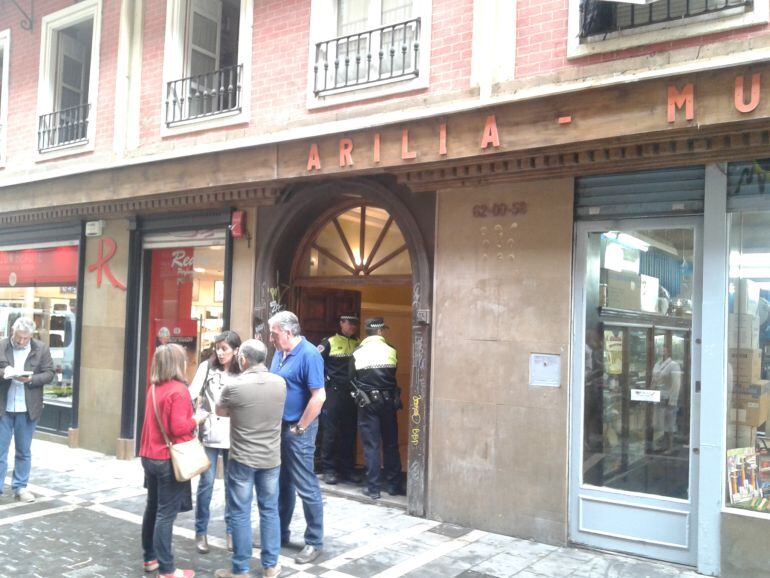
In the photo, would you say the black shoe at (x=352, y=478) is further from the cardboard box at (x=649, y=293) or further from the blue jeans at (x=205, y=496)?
the cardboard box at (x=649, y=293)

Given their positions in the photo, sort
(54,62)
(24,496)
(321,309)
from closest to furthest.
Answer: (24,496) < (321,309) < (54,62)

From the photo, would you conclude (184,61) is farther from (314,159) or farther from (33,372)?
(33,372)

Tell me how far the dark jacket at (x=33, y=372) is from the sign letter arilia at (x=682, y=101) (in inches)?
261

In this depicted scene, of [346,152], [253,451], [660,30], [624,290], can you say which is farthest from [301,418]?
[660,30]

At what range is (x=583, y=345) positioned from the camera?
632cm

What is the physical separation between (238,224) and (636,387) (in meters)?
5.14

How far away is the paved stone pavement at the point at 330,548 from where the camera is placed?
18.0 feet

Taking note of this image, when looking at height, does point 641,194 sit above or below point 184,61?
below

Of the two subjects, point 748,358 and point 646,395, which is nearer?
point 748,358

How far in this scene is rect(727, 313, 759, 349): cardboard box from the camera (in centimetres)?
564

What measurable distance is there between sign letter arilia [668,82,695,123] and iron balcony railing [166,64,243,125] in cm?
548

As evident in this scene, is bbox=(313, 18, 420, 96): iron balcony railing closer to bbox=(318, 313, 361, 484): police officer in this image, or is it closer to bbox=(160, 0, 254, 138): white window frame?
bbox=(160, 0, 254, 138): white window frame

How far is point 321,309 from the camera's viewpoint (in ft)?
30.0

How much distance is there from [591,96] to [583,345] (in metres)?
2.21
